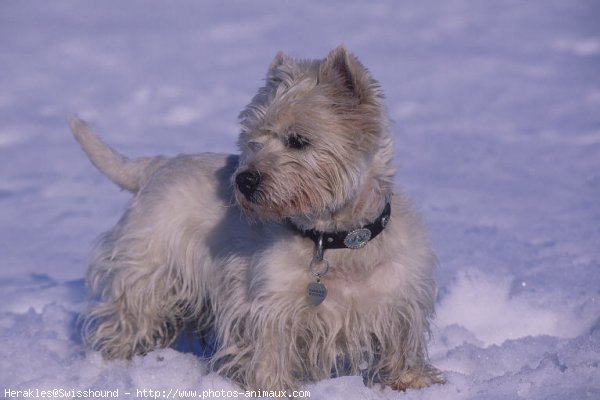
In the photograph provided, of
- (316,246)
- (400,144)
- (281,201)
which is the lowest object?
(400,144)

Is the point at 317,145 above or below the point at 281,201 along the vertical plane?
above

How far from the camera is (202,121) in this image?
8.99m

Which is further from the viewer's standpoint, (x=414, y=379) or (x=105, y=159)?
(x=105, y=159)

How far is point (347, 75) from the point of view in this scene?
10.9 ft

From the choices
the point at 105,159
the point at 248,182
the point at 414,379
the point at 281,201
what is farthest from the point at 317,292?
the point at 105,159

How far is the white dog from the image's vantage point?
331cm

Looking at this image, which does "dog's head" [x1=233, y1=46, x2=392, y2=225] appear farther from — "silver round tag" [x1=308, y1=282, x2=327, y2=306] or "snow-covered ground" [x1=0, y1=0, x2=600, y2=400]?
"snow-covered ground" [x1=0, y1=0, x2=600, y2=400]

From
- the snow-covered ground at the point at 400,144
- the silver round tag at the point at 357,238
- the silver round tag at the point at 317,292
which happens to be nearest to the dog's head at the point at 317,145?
the silver round tag at the point at 357,238

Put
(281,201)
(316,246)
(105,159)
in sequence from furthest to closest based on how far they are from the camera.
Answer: (105,159), (316,246), (281,201)

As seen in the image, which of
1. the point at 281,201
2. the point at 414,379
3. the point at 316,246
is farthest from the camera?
the point at 414,379

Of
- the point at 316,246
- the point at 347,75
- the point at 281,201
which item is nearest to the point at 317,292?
the point at 316,246

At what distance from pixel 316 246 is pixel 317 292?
7.1 inches

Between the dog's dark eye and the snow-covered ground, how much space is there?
0.97m

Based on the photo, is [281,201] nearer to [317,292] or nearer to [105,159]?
[317,292]
